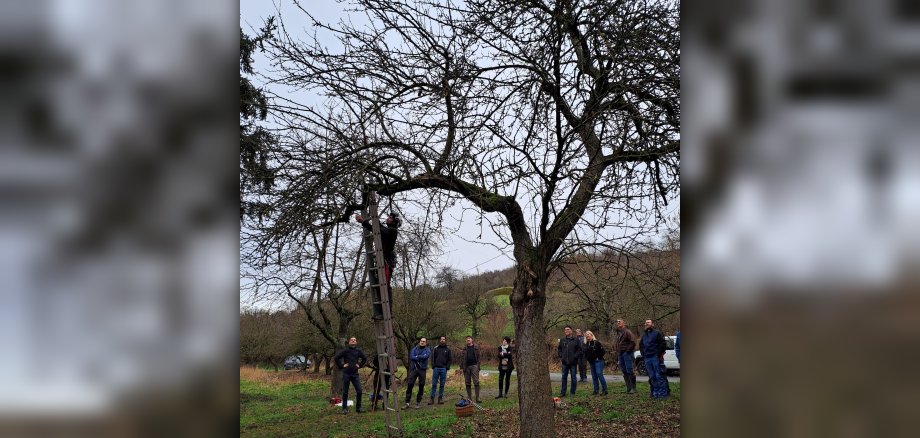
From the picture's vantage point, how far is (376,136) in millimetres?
7637

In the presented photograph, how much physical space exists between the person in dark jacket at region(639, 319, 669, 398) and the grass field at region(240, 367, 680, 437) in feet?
0.99

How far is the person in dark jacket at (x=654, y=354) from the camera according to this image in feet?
42.0

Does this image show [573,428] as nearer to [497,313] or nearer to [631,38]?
[631,38]

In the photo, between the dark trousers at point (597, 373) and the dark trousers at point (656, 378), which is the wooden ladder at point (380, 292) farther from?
the dark trousers at point (597, 373)

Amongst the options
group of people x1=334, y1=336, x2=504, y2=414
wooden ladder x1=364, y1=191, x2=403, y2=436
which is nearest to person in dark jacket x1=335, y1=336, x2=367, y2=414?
group of people x1=334, y1=336, x2=504, y2=414
